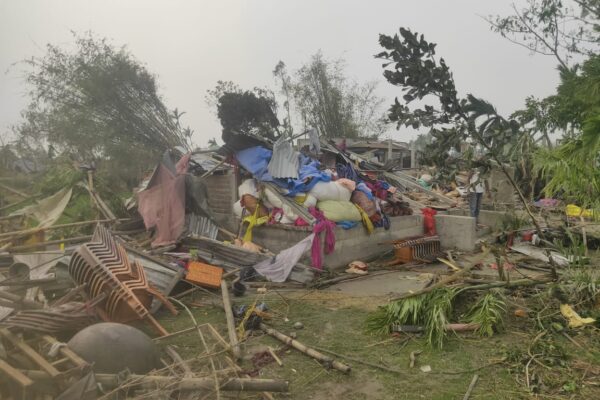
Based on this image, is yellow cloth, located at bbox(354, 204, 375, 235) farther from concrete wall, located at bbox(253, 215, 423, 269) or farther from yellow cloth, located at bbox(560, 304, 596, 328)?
yellow cloth, located at bbox(560, 304, 596, 328)

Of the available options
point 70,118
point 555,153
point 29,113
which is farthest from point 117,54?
point 555,153

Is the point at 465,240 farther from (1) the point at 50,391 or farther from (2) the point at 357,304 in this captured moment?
(1) the point at 50,391

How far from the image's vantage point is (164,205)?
9.45m

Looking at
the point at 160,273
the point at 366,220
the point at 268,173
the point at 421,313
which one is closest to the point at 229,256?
the point at 160,273

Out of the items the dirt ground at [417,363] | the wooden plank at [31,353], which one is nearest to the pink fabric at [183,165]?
the dirt ground at [417,363]

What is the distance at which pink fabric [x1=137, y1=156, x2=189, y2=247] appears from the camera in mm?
9320

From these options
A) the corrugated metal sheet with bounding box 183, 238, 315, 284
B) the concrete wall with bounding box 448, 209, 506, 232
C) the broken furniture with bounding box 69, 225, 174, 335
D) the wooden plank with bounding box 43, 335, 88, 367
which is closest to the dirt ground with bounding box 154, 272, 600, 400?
the broken furniture with bounding box 69, 225, 174, 335

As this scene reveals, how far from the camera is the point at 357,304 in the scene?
628cm

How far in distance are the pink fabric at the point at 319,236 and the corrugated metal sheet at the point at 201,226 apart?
2.26 meters

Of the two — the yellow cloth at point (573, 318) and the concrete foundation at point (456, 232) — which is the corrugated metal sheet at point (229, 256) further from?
the concrete foundation at point (456, 232)

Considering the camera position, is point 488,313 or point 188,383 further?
point 488,313

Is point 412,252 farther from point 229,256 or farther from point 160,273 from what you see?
point 160,273

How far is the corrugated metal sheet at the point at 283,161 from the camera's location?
30.3ft

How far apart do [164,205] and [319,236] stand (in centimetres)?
358
